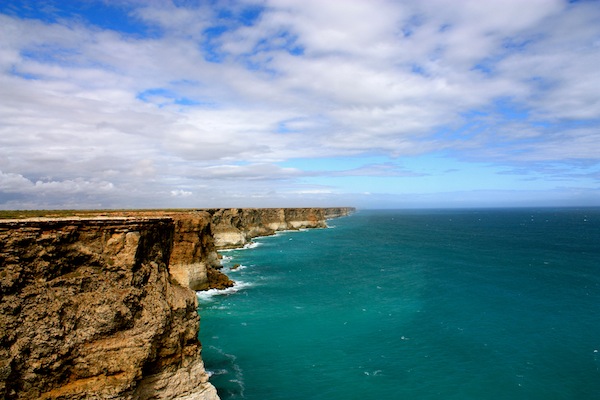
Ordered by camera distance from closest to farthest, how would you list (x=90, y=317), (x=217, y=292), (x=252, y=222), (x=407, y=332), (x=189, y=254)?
(x=90, y=317), (x=407, y=332), (x=189, y=254), (x=217, y=292), (x=252, y=222)

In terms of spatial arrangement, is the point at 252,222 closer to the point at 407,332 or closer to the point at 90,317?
the point at 407,332

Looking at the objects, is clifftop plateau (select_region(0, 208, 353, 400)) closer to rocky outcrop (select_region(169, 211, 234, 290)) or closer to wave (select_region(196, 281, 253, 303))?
rocky outcrop (select_region(169, 211, 234, 290))

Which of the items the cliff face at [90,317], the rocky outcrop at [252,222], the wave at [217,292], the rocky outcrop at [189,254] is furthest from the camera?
the rocky outcrop at [252,222]

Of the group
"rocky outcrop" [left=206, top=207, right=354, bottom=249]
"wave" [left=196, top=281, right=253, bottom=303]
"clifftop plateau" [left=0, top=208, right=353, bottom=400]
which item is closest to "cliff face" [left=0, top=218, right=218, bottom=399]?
"clifftop plateau" [left=0, top=208, right=353, bottom=400]

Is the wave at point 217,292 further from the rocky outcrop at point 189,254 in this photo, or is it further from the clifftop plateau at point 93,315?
the clifftop plateau at point 93,315

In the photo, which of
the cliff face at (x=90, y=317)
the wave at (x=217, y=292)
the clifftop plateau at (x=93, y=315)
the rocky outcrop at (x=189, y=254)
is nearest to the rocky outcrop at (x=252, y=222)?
the wave at (x=217, y=292)

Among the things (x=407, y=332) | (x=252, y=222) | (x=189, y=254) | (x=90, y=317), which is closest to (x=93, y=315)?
(x=90, y=317)

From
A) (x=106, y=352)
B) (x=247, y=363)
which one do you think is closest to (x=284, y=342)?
(x=247, y=363)
